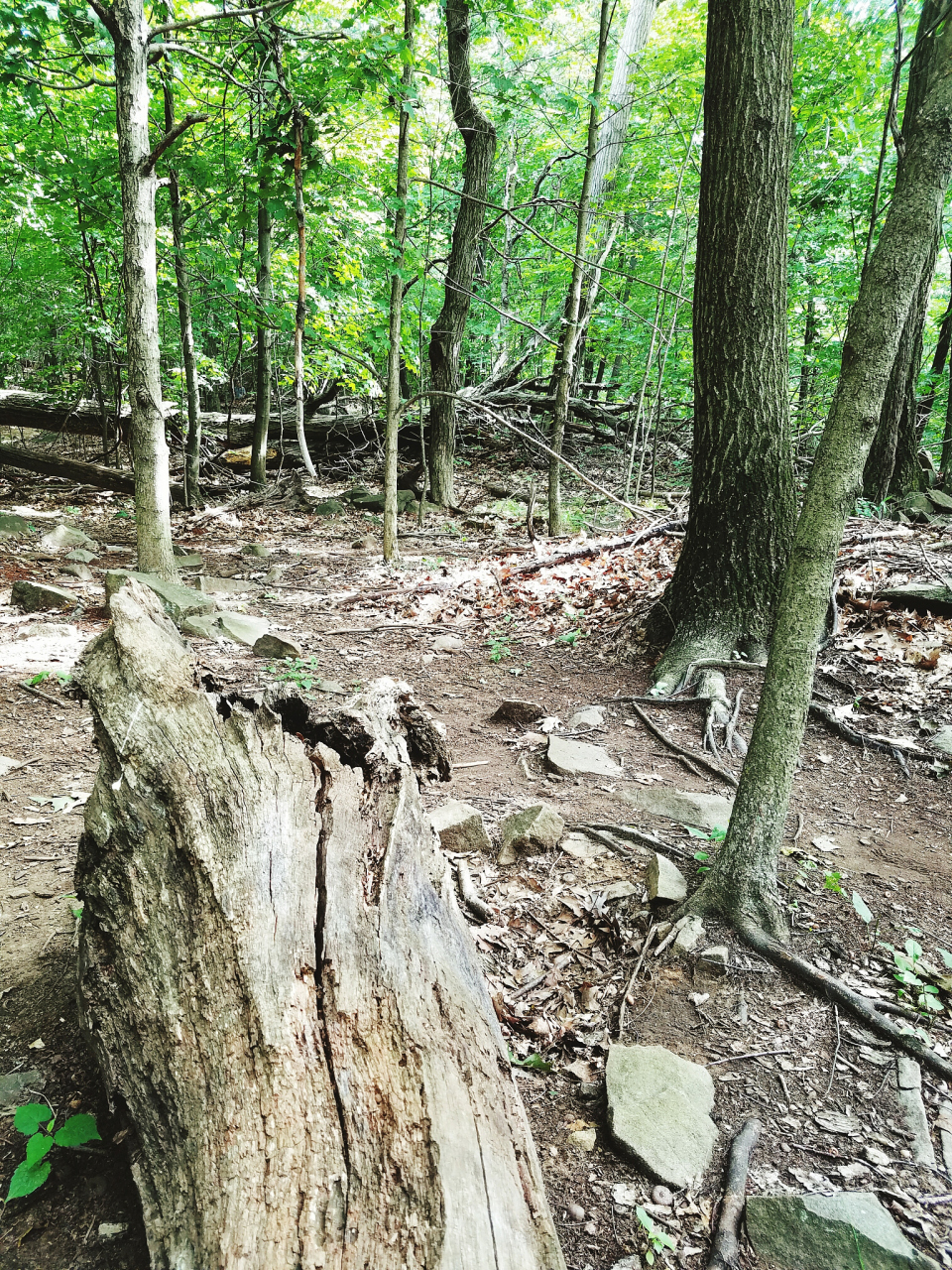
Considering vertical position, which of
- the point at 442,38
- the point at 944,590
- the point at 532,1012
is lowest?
the point at 532,1012

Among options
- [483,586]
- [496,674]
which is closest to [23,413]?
[483,586]

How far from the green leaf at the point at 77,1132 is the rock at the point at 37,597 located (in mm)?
5311

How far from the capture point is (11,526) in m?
8.33

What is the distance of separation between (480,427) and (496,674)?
1056 centimetres

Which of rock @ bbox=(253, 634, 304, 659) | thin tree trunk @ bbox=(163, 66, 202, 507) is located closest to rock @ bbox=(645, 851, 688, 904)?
rock @ bbox=(253, 634, 304, 659)

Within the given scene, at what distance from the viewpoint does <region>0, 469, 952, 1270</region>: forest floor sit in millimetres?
1694

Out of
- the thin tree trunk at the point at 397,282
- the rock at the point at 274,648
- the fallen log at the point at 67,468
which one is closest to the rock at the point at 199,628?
the rock at the point at 274,648

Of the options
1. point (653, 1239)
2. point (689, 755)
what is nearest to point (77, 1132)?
point (653, 1239)

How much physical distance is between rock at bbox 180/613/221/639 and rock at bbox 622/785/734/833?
12.5 feet

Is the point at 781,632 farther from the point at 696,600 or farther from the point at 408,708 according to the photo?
the point at 696,600

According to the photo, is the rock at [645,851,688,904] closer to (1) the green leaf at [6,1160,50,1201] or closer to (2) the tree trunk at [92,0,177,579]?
(1) the green leaf at [6,1160,50,1201]

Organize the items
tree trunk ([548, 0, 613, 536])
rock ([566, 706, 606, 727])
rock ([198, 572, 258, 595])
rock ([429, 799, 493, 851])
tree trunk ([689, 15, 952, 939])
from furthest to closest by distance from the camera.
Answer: tree trunk ([548, 0, 613, 536]) < rock ([198, 572, 258, 595]) < rock ([566, 706, 606, 727]) < rock ([429, 799, 493, 851]) < tree trunk ([689, 15, 952, 939])

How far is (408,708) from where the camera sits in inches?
123

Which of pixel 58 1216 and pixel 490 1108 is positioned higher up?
pixel 490 1108
